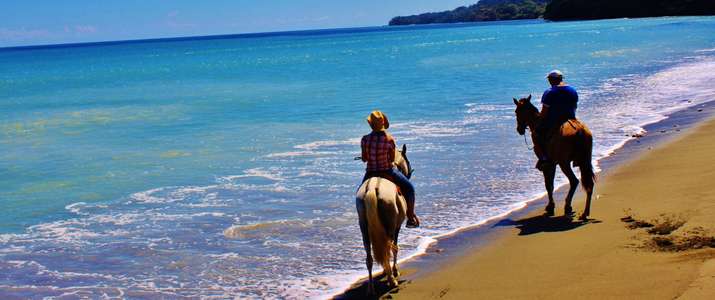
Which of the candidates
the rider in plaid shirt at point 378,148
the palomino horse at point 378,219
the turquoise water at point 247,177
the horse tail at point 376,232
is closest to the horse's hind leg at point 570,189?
the turquoise water at point 247,177

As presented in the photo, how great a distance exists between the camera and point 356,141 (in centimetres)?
1980

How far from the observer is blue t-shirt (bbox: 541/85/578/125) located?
10953mm

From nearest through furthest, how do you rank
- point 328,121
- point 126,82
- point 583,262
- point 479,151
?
point 583,262 → point 479,151 → point 328,121 → point 126,82

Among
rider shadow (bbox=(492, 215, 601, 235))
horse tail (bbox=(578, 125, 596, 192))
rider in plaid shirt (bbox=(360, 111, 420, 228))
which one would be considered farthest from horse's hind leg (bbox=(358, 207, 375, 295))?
horse tail (bbox=(578, 125, 596, 192))

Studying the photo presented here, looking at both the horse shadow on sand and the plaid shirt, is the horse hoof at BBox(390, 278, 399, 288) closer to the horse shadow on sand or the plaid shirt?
the horse shadow on sand

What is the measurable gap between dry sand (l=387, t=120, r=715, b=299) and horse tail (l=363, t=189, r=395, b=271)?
46 cm

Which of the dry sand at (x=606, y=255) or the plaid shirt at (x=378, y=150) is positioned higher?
the plaid shirt at (x=378, y=150)

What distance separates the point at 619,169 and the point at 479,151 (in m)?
3.82

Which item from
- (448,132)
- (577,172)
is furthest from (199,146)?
(577,172)

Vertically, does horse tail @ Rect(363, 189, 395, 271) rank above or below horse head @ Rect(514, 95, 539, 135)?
below

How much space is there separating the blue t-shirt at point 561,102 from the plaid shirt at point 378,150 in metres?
3.27

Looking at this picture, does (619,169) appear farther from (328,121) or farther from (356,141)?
(328,121)

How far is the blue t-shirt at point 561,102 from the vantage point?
11.0 meters

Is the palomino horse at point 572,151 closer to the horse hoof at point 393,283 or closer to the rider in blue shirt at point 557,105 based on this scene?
the rider in blue shirt at point 557,105
